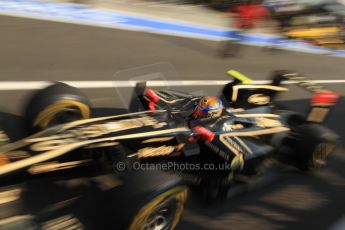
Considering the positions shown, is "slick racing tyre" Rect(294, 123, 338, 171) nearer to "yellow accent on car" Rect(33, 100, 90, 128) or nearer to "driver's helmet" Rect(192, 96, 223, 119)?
"driver's helmet" Rect(192, 96, 223, 119)

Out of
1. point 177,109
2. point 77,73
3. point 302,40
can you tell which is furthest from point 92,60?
point 302,40

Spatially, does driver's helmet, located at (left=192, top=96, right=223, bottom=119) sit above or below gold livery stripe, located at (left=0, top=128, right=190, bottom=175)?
above

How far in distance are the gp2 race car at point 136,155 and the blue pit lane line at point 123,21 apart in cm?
626

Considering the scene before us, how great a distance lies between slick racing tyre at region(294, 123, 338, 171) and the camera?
495cm

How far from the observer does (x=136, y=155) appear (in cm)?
396

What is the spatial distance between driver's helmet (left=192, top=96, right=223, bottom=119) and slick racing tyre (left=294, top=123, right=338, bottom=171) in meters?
1.19

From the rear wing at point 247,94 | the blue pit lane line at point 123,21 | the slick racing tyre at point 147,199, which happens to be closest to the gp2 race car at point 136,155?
the slick racing tyre at point 147,199

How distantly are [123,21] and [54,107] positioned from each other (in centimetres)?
736

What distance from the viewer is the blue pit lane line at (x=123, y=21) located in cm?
1037

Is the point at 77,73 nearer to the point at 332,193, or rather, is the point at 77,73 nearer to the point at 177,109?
the point at 177,109

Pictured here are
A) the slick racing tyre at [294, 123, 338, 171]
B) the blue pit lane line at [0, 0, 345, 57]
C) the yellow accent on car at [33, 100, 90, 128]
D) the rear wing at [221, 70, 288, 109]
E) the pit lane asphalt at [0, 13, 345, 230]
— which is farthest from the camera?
the blue pit lane line at [0, 0, 345, 57]

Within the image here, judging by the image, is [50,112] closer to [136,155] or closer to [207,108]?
[136,155]

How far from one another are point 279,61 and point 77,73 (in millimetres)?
5895

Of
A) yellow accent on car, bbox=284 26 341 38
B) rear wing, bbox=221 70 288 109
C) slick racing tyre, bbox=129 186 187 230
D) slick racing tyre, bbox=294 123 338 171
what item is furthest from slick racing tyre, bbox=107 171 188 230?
yellow accent on car, bbox=284 26 341 38
